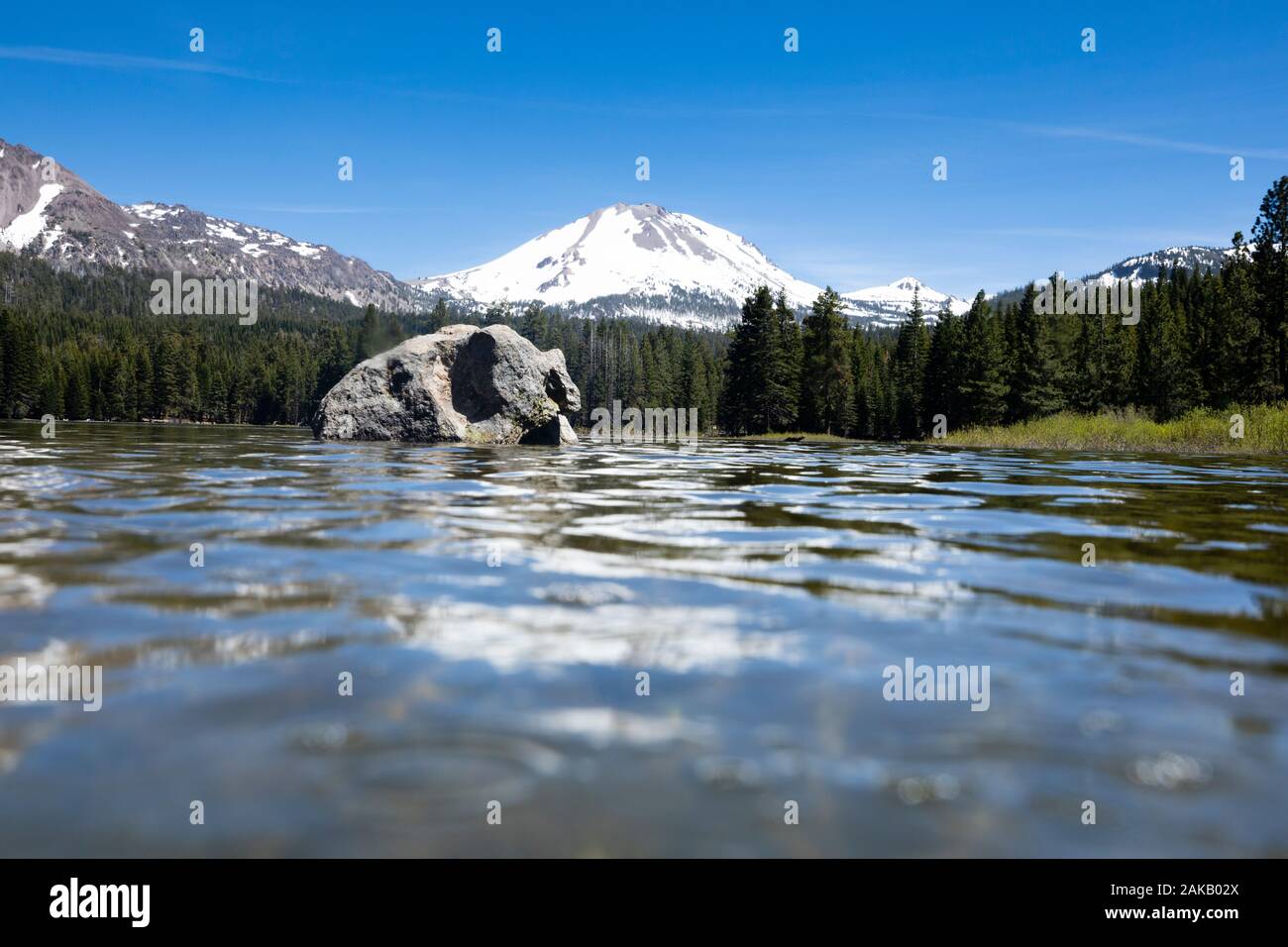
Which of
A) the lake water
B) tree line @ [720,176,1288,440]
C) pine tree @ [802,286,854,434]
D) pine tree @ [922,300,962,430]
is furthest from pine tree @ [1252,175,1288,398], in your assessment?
the lake water

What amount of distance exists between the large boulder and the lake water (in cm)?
2282

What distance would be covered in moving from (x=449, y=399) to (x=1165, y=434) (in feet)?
86.5

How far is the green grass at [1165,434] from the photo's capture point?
2769 cm

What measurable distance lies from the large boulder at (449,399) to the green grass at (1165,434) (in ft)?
68.7

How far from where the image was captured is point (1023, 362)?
6394cm

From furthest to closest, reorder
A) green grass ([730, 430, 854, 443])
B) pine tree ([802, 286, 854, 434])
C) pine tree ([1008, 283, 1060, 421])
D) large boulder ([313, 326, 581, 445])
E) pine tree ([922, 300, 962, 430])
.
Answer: pine tree ([802, 286, 854, 434]) → pine tree ([922, 300, 962, 430]) → pine tree ([1008, 283, 1060, 421]) → green grass ([730, 430, 854, 443]) → large boulder ([313, 326, 581, 445])

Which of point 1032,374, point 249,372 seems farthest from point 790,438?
point 249,372

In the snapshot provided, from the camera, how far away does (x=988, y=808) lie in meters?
2.48

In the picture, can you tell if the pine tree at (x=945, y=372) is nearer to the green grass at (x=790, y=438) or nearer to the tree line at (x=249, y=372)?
the green grass at (x=790, y=438)

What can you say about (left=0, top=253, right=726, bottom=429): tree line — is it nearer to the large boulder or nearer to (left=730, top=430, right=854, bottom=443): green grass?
(left=730, top=430, right=854, bottom=443): green grass

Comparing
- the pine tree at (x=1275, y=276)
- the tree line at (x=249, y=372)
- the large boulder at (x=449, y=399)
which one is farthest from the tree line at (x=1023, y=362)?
the large boulder at (x=449, y=399)

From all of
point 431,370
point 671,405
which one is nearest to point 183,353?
point 671,405

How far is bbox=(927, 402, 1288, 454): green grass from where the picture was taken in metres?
27.7
